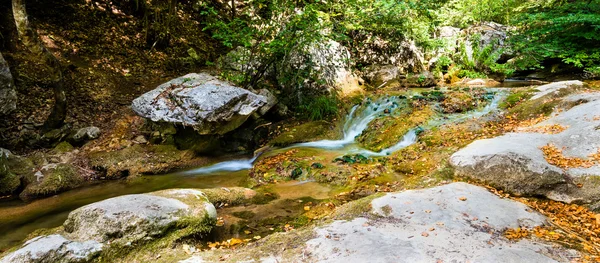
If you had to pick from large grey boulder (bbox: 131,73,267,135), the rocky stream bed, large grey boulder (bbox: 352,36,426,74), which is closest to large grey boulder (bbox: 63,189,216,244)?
the rocky stream bed

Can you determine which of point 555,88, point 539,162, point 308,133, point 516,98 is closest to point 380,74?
point 516,98

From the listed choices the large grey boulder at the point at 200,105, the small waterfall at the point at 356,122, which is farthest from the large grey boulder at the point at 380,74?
the large grey boulder at the point at 200,105

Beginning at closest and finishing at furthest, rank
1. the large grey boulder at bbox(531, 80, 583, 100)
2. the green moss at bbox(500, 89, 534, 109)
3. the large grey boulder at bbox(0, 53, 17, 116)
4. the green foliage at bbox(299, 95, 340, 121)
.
A: 1. the large grey boulder at bbox(0, 53, 17, 116)
2. the large grey boulder at bbox(531, 80, 583, 100)
3. the green moss at bbox(500, 89, 534, 109)
4. the green foliage at bbox(299, 95, 340, 121)

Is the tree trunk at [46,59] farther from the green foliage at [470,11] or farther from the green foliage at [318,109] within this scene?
the green foliage at [470,11]

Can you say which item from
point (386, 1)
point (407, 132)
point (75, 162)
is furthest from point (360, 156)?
point (75, 162)

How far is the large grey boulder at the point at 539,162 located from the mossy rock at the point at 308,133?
4.32 m

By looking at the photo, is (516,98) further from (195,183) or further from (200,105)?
(195,183)

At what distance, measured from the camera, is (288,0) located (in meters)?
9.42

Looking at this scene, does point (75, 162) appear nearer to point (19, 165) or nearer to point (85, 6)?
point (19, 165)

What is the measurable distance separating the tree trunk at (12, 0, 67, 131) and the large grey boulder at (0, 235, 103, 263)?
570 centimetres

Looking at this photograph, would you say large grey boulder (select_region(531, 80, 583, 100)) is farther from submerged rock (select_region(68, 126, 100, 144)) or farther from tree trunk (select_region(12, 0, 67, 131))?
tree trunk (select_region(12, 0, 67, 131))

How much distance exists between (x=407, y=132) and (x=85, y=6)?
488 inches

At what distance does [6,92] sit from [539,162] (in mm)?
10752

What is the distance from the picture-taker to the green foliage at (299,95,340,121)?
10.4 m
